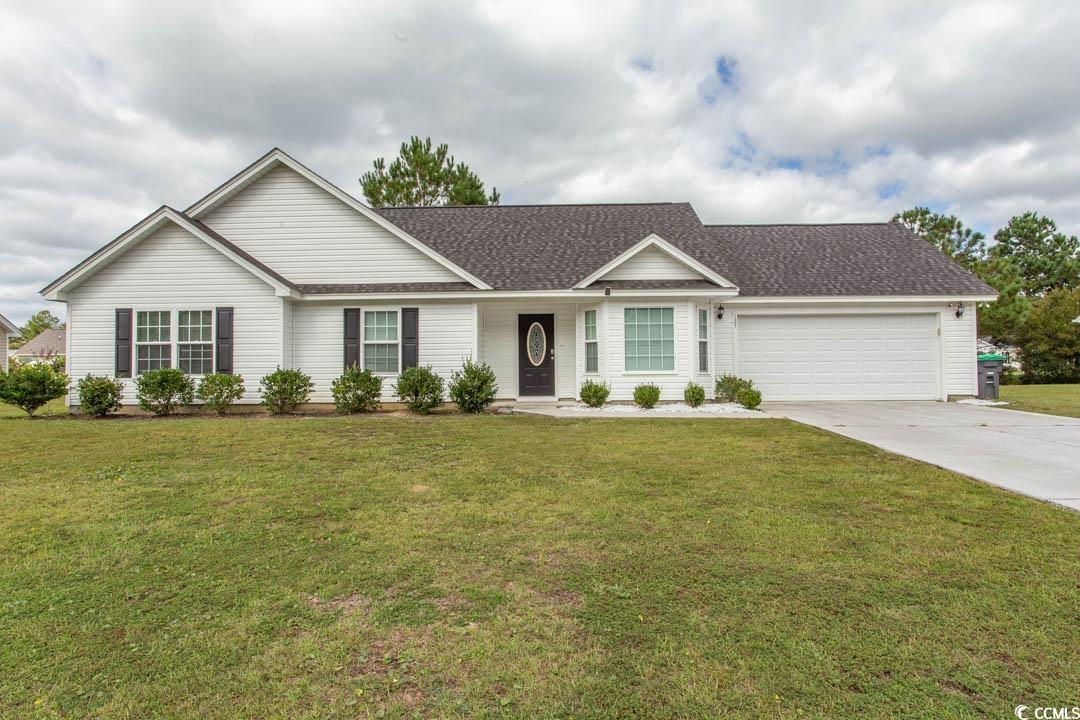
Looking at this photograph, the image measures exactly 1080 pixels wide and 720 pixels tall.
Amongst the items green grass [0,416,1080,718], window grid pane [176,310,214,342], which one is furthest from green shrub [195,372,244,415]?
green grass [0,416,1080,718]

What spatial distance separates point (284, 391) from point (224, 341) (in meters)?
2.08

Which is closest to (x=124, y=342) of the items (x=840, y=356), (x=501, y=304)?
(x=501, y=304)

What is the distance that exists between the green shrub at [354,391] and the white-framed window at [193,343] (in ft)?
10.2

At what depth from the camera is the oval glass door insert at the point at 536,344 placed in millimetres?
14477

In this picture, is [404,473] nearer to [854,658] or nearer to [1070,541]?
[854,658]

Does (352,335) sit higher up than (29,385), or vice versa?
(352,335)

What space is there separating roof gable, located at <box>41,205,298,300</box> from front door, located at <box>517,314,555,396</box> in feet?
18.9

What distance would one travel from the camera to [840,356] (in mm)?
14430

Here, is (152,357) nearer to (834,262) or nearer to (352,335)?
(352,335)

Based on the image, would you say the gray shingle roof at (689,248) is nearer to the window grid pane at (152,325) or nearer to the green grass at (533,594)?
the window grid pane at (152,325)

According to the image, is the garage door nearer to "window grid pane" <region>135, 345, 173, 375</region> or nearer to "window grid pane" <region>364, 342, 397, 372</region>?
"window grid pane" <region>364, 342, 397, 372</region>

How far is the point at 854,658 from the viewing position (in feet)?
8.10

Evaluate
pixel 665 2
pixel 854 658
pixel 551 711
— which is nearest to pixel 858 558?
pixel 854 658

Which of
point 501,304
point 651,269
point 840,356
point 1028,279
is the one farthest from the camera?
point 1028,279
